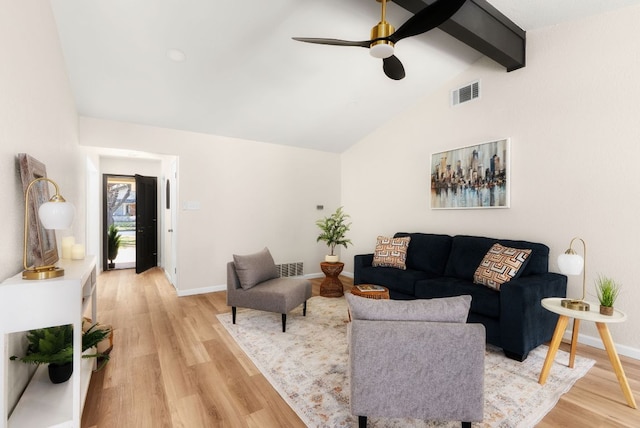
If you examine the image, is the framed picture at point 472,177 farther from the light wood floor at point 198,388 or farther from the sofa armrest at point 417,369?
the sofa armrest at point 417,369

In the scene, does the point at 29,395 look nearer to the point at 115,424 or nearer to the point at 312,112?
the point at 115,424

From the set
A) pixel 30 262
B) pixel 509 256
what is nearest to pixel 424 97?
pixel 509 256

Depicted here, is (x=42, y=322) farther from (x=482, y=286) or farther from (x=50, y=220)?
(x=482, y=286)

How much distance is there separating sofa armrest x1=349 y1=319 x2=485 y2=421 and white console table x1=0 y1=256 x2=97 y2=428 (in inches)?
54.8

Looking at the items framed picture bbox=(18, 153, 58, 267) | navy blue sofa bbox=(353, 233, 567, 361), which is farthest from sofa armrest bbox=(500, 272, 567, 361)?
framed picture bbox=(18, 153, 58, 267)

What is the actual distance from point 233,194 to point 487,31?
12.4 feet

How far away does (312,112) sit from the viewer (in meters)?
4.35

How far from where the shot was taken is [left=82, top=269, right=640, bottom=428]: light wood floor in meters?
1.79

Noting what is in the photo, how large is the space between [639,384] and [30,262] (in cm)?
424

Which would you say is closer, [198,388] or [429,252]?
[198,388]

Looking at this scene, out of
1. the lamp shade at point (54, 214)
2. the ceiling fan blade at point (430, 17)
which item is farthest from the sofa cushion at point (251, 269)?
the ceiling fan blade at point (430, 17)

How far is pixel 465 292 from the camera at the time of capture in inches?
113

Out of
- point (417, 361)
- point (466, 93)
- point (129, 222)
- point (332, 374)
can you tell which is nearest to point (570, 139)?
point (466, 93)

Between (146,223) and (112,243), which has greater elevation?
A: (146,223)
